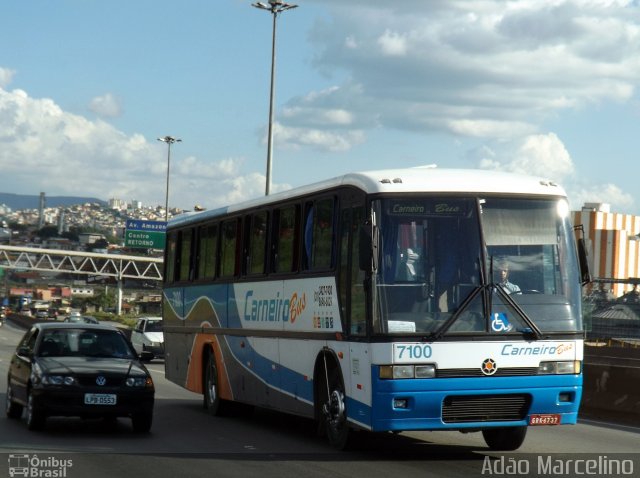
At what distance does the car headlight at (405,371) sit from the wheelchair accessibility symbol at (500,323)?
778 millimetres

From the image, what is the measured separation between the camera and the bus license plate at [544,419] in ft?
41.8

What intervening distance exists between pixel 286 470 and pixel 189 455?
6.00 feet

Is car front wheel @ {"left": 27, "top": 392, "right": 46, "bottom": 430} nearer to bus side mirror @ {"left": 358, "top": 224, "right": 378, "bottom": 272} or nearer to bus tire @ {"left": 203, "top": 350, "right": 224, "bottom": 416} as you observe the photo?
bus tire @ {"left": 203, "top": 350, "right": 224, "bottom": 416}

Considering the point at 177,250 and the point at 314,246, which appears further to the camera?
the point at 177,250

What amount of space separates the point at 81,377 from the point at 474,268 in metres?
5.57

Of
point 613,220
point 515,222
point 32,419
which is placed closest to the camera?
point 515,222

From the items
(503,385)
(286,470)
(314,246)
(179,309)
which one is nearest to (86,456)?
(286,470)

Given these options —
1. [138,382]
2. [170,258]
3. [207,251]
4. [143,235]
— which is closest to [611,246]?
[143,235]

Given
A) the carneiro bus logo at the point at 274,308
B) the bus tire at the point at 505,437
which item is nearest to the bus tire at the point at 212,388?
the carneiro bus logo at the point at 274,308

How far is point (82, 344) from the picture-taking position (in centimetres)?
1689

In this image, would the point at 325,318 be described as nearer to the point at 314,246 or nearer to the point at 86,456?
the point at 314,246

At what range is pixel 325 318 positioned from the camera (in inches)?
559

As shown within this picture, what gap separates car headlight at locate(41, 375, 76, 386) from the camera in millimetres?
15422

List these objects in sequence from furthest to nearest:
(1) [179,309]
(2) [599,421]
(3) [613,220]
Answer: (3) [613,220] → (1) [179,309] → (2) [599,421]
